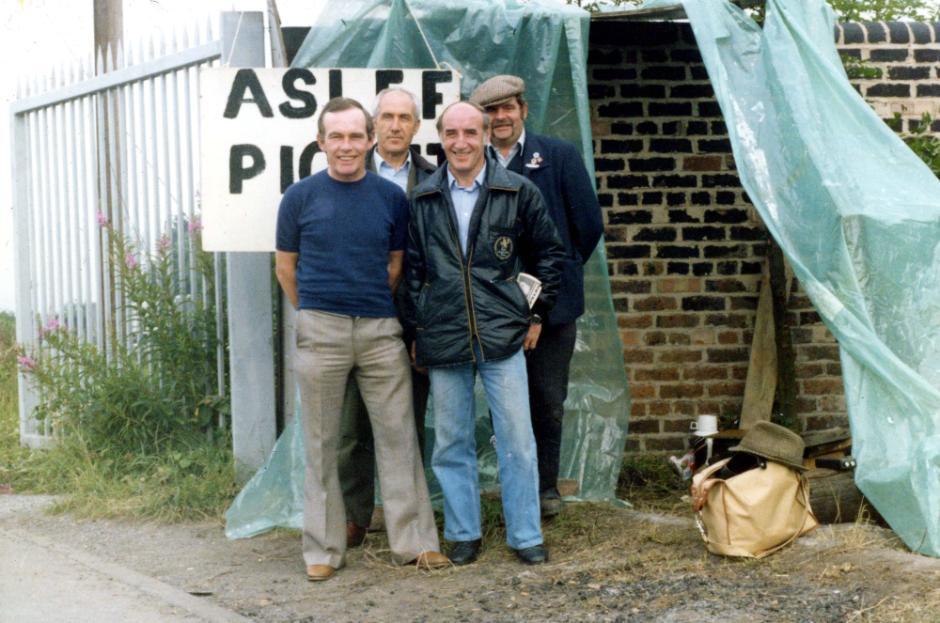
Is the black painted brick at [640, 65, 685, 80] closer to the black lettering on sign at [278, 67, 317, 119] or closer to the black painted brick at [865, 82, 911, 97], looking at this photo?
the black painted brick at [865, 82, 911, 97]

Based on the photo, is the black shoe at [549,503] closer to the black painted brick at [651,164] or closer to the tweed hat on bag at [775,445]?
the tweed hat on bag at [775,445]

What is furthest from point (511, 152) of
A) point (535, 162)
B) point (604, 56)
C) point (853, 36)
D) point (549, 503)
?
point (853, 36)

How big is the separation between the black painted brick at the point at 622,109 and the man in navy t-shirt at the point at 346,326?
2305 millimetres

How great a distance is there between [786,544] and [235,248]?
2.82m

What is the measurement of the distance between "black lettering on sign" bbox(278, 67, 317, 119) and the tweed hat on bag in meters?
2.52

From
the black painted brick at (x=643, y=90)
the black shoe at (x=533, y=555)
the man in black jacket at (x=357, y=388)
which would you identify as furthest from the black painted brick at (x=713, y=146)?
the black shoe at (x=533, y=555)

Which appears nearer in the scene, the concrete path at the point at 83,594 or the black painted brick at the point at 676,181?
the concrete path at the point at 83,594

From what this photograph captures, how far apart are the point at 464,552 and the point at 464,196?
1.50 meters

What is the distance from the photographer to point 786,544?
5.15 m

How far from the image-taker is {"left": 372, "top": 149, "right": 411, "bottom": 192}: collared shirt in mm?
5508

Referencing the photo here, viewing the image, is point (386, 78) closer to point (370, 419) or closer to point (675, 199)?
point (370, 419)

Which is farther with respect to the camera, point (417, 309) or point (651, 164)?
point (651, 164)

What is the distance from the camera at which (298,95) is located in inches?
235

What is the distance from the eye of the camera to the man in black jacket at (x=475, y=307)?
5.12 meters
